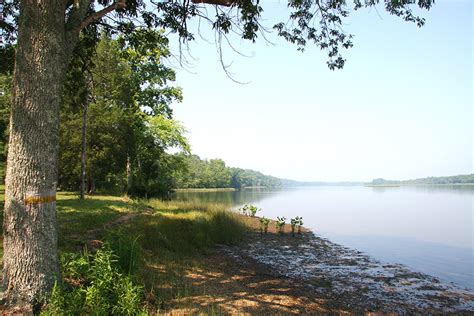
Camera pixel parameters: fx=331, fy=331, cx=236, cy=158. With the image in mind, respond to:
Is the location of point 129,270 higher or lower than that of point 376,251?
higher

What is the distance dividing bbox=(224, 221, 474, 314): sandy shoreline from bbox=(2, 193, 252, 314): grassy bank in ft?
5.45

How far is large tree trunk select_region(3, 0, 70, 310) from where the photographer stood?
423 cm

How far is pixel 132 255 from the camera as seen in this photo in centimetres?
551

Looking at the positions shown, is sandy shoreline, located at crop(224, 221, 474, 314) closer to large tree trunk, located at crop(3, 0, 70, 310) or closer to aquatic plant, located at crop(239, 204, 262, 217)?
large tree trunk, located at crop(3, 0, 70, 310)

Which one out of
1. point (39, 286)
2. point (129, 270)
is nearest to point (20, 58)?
point (39, 286)

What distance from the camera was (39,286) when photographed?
168 inches

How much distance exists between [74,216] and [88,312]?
844cm

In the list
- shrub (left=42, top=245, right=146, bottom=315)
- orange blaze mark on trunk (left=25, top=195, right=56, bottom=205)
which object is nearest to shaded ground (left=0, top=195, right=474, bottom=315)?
shrub (left=42, top=245, right=146, bottom=315)

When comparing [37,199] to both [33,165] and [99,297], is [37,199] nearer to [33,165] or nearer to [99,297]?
[33,165]

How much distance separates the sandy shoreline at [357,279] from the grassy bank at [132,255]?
1662mm

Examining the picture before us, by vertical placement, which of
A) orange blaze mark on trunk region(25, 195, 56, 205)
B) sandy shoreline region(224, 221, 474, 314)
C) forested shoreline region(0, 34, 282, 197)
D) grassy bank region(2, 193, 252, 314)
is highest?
forested shoreline region(0, 34, 282, 197)

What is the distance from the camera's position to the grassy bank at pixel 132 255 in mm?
4465

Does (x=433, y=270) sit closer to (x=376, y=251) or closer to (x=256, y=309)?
(x=376, y=251)

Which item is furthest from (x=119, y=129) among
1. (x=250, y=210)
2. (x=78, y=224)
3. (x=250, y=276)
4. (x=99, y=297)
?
(x=99, y=297)
